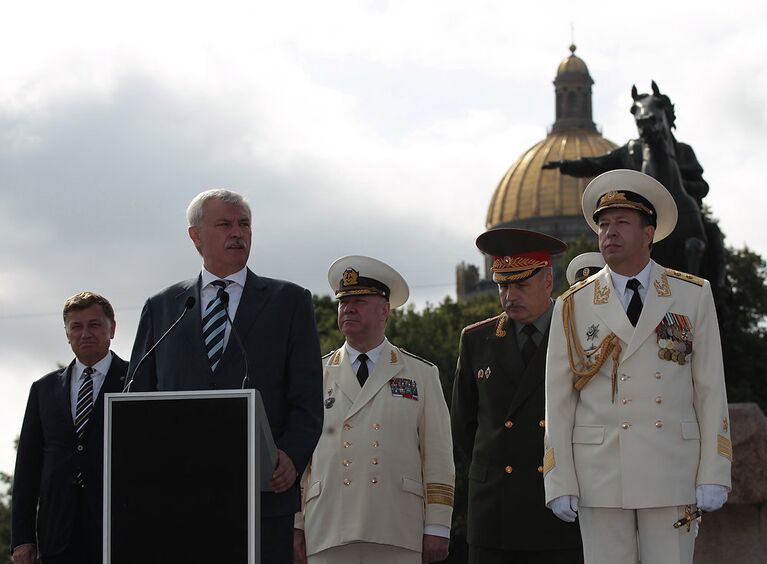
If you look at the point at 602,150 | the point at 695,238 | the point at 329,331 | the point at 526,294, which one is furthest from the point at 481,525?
the point at 602,150

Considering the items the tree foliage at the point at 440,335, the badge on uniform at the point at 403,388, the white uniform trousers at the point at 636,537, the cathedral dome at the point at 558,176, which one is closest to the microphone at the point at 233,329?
the white uniform trousers at the point at 636,537

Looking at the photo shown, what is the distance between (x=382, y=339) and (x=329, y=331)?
40.6m

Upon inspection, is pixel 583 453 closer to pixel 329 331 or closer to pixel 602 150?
pixel 329 331

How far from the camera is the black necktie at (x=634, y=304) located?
23.3 ft

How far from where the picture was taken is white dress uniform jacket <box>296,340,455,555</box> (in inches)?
333

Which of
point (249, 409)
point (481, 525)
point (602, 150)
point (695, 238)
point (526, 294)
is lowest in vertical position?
point (481, 525)

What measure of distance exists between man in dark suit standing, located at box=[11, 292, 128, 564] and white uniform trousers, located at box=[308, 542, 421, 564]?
3.91 ft

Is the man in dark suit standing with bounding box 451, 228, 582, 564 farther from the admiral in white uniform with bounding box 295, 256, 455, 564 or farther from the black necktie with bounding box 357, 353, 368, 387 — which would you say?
the black necktie with bounding box 357, 353, 368, 387

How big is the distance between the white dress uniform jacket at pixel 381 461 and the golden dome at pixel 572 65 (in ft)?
402

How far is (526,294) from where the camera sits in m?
8.30

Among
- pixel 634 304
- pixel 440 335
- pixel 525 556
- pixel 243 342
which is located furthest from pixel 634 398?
pixel 440 335

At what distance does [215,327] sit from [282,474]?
29.7 inches

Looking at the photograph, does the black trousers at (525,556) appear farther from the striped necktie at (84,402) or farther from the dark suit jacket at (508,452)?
the striped necktie at (84,402)

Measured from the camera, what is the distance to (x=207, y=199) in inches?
270
